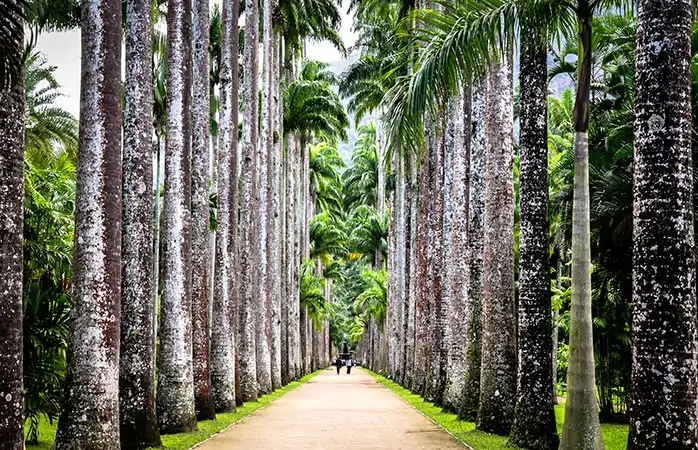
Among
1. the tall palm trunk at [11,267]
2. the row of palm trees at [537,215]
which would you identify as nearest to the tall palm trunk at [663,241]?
the row of palm trees at [537,215]

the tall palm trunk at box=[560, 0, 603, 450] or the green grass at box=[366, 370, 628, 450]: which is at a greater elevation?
the tall palm trunk at box=[560, 0, 603, 450]

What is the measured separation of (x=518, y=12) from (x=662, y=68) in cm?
335

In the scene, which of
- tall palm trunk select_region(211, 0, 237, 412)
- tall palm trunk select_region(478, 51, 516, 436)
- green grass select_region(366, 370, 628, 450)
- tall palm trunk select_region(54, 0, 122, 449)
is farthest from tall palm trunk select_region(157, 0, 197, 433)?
tall palm trunk select_region(478, 51, 516, 436)

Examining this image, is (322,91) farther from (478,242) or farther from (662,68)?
(662,68)

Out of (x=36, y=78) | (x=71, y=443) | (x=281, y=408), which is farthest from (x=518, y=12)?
(x=36, y=78)

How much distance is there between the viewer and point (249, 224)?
25859mm

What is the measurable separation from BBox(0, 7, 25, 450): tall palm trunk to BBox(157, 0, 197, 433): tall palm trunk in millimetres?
7223

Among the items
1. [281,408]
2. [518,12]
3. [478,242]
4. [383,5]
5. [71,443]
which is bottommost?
[281,408]

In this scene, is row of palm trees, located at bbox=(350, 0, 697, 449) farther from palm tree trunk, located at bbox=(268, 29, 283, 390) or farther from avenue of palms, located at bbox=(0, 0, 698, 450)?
palm tree trunk, located at bbox=(268, 29, 283, 390)

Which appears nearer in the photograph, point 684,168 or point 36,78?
point 684,168

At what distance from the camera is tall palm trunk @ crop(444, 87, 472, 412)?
806 inches

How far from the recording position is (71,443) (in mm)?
10219

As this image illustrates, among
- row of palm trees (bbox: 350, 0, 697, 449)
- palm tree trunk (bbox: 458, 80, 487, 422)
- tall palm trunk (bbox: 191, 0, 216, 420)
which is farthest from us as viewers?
palm tree trunk (bbox: 458, 80, 487, 422)

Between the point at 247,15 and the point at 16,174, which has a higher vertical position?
the point at 247,15
